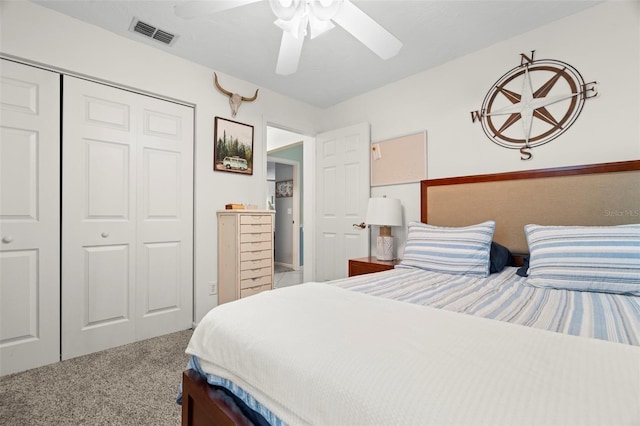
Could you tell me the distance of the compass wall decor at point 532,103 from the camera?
212cm

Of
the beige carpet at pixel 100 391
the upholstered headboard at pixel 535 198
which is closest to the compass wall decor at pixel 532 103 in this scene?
the upholstered headboard at pixel 535 198

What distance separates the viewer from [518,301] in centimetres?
132

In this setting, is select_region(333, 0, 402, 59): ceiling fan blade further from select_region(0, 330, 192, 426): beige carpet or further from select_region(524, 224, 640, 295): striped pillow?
select_region(0, 330, 192, 426): beige carpet

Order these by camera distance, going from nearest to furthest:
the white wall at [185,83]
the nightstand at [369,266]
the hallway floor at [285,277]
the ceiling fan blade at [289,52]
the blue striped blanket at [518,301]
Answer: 1. the blue striped blanket at [518,301]
2. the ceiling fan blade at [289,52]
3. the white wall at [185,83]
4. the nightstand at [369,266]
5. the hallway floor at [285,277]

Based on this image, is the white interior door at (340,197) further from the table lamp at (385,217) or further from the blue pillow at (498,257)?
the blue pillow at (498,257)

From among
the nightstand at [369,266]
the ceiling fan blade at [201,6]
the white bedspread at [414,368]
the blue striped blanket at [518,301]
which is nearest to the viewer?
the white bedspread at [414,368]

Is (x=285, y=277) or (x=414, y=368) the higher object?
(x=414, y=368)

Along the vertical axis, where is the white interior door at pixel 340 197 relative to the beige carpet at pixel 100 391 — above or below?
above

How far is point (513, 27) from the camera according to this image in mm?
2266

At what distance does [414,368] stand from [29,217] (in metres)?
2.58

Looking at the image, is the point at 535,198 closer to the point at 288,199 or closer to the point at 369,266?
the point at 369,266

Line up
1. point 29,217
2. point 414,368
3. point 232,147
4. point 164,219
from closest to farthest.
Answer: point 414,368 < point 29,217 < point 164,219 < point 232,147

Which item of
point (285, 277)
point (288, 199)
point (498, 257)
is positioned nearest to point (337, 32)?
point (498, 257)

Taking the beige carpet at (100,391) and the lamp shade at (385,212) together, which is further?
the lamp shade at (385,212)
